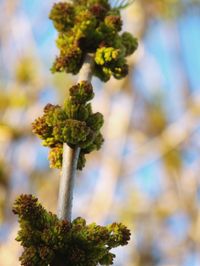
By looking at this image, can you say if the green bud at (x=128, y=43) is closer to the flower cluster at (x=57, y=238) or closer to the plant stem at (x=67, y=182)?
the plant stem at (x=67, y=182)

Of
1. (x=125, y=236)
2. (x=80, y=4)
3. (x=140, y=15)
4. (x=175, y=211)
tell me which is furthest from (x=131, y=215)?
(x=125, y=236)

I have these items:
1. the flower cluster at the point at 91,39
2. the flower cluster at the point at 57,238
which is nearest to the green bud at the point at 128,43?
the flower cluster at the point at 91,39

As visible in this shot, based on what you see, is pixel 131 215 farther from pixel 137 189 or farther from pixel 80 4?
pixel 80 4

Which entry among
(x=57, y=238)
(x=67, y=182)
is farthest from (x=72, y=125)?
(x=57, y=238)

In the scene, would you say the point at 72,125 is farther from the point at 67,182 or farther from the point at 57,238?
the point at 57,238

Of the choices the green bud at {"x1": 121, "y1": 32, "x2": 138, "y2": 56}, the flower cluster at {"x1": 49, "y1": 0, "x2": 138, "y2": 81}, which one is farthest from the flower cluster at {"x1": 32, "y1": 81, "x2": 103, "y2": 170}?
the green bud at {"x1": 121, "y1": 32, "x2": 138, "y2": 56}
